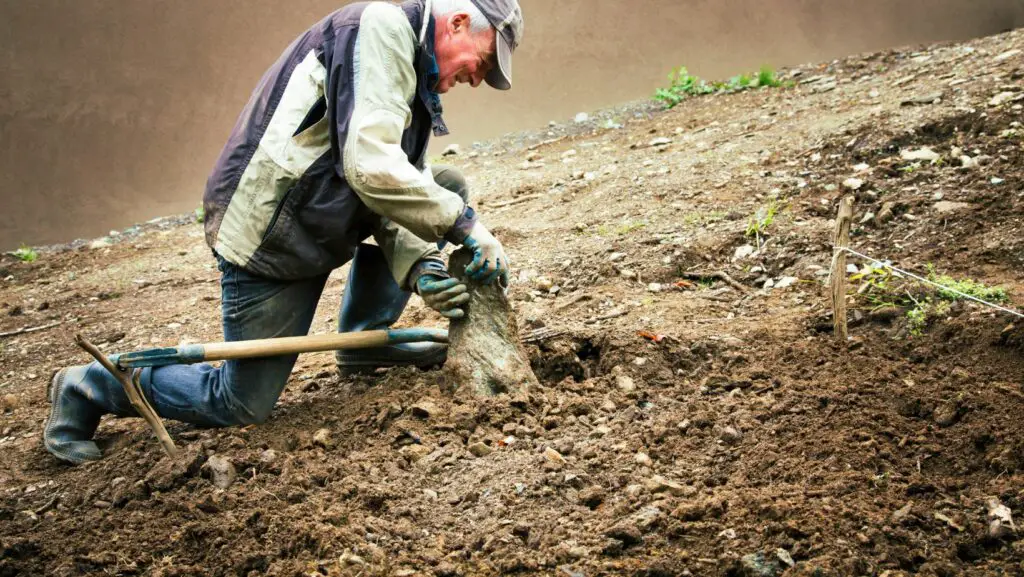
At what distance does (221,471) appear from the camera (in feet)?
8.47

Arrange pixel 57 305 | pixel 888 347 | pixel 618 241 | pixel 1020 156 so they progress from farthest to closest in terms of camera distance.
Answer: pixel 57 305
pixel 618 241
pixel 1020 156
pixel 888 347

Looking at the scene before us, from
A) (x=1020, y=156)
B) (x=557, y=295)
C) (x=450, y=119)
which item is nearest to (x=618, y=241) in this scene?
(x=557, y=295)

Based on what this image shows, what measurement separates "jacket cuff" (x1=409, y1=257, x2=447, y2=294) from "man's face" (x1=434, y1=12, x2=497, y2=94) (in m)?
0.58

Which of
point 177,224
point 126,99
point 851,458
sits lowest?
point 177,224

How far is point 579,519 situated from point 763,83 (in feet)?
17.5

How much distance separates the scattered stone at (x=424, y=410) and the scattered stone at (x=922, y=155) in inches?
108

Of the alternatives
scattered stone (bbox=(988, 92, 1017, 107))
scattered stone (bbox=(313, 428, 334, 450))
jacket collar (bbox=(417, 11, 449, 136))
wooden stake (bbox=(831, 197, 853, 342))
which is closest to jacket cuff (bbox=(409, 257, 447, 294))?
jacket collar (bbox=(417, 11, 449, 136))

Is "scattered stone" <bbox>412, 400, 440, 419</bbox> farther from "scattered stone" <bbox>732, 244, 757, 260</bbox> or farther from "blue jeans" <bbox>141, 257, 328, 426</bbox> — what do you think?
"scattered stone" <bbox>732, 244, 757, 260</bbox>

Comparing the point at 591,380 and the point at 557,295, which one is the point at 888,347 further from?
the point at 557,295

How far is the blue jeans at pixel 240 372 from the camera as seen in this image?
285 cm

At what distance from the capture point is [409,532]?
2283 millimetres

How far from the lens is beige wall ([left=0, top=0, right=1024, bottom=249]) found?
6262 mm

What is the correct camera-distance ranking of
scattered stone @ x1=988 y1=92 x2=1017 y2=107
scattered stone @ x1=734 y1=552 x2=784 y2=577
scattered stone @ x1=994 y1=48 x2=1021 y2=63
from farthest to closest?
scattered stone @ x1=994 y1=48 x2=1021 y2=63 → scattered stone @ x1=988 y1=92 x2=1017 y2=107 → scattered stone @ x1=734 y1=552 x2=784 y2=577

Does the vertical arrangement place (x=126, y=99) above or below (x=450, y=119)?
above
